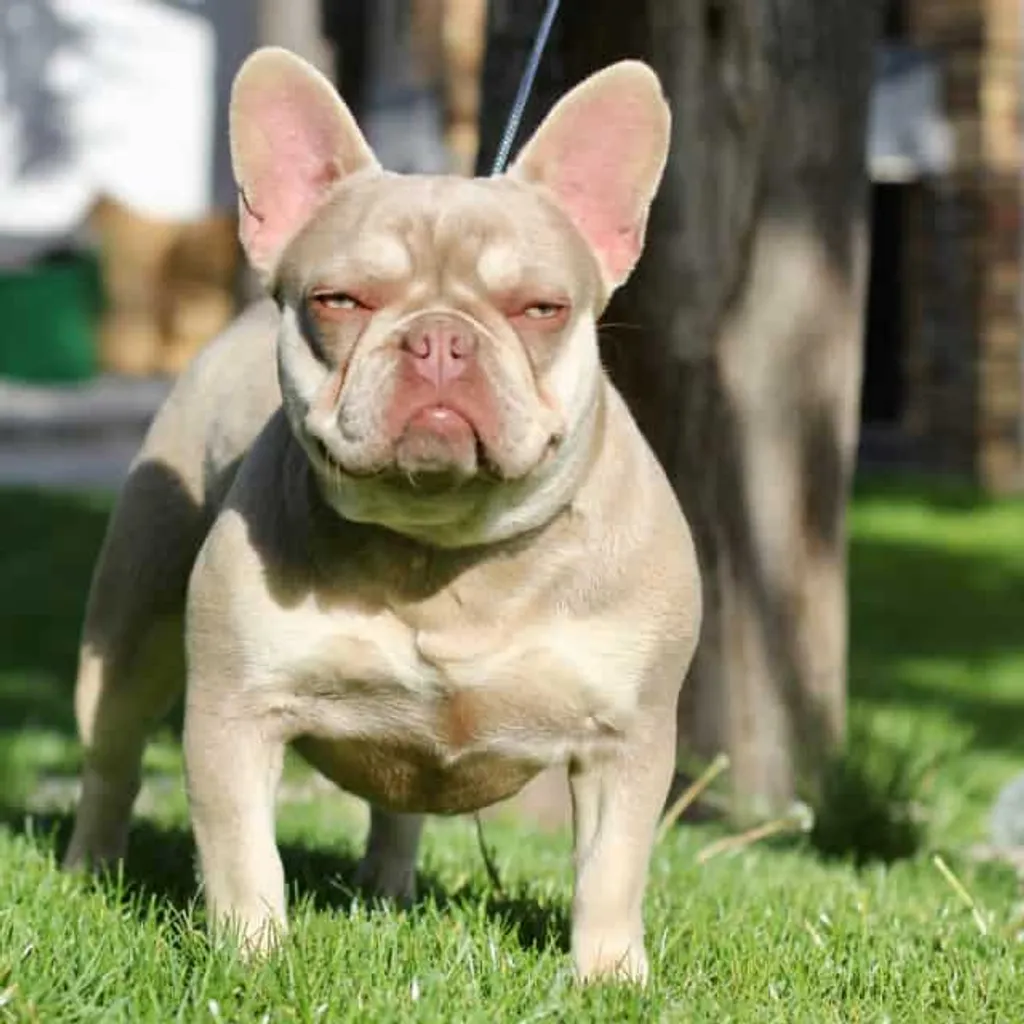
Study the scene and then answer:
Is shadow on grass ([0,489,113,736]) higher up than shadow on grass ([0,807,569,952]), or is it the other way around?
shadow on grass ([0,807,569,952])

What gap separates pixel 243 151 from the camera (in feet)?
13.7

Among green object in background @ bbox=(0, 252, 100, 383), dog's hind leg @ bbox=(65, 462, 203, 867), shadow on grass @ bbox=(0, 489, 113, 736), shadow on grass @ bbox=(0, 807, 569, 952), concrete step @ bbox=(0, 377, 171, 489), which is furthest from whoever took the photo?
green object in background @ bbox=(0, 252, 100, 383)

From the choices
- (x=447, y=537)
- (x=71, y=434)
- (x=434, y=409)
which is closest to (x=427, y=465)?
(x=434, y=409)

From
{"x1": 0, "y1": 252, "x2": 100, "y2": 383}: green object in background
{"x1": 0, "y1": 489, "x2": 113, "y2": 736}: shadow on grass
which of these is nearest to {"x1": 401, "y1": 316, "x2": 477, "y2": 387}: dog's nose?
{"x1": 0, "y1": 489, "x2": 113, "y2": 736}: shadow on grass

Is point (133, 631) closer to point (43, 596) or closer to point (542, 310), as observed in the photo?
point (542, 310)

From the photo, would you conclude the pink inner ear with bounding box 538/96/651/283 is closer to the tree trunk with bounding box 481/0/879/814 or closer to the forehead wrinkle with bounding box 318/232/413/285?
→ the forehead wrinkle with bounding box 318/232/413/285

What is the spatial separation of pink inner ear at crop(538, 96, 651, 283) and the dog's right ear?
0.36 meters

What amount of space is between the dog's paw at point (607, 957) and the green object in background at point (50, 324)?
21.4 meters

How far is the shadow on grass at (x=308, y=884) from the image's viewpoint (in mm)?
4578

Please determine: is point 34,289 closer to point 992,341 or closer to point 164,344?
point 164,344

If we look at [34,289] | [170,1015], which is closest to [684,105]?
[170,1015]

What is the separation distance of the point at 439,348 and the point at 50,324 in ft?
71.8

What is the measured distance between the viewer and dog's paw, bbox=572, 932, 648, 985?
404 centimetres

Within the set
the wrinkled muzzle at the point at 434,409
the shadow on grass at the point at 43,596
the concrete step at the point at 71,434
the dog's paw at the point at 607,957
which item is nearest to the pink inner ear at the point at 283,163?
the wrinkled muzzle at the point at 434,409
